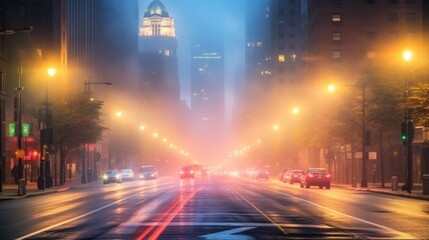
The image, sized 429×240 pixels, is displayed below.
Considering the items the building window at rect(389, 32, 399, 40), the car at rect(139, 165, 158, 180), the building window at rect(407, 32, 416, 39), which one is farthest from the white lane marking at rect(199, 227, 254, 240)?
the building window at rect(389, 32, 399, 40)

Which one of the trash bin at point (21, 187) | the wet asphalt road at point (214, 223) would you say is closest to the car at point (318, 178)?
the trash bin at point (21, 187)

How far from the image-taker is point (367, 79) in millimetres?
69750

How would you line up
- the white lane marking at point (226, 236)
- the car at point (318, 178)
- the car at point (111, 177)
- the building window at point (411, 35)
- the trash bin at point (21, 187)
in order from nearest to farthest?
1. the white lane marking at point (226, 236)
2. the trash bin at point (21, 187)
3. the car at point (318, 178)
4. the car at point (111, 177)
5. the building window at point (411, 35)

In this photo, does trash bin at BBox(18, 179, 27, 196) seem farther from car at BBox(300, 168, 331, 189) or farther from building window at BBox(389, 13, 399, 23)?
building window at BBox(389, 13, 399, 23)

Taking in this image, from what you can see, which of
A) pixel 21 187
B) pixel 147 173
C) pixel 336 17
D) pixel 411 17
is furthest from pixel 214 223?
pixel 411 17

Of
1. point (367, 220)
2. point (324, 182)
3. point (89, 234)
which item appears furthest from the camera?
point (324, 182)

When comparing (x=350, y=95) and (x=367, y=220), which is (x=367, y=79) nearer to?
(x=350, y=95)

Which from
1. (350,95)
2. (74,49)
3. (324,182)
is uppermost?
(74,49)

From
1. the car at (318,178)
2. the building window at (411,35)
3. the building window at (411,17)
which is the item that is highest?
the building window at (411,17)

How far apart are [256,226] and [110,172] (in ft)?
224

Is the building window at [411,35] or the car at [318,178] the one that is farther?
the building window at [411,35]

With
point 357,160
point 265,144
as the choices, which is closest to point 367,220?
point 357,160

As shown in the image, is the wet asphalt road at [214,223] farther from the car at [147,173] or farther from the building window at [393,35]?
the building window at [393,35]

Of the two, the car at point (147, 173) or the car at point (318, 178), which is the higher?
the car at point (318, 178)
